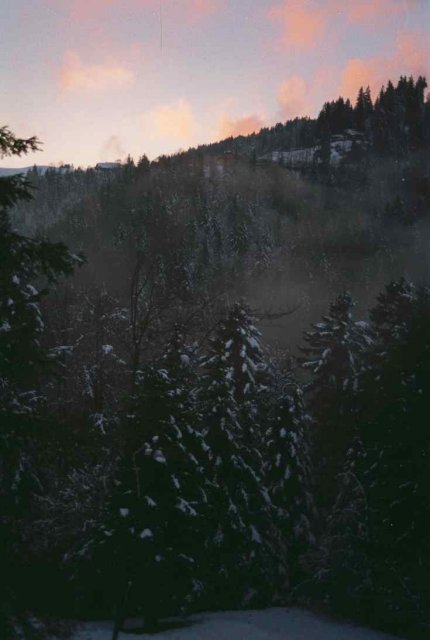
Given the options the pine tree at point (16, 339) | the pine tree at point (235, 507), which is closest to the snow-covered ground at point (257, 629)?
the pine tree at point (235, 507)

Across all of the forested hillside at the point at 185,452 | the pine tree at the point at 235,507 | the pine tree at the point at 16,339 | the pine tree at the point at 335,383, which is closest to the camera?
the pine tree at the point at 16,339

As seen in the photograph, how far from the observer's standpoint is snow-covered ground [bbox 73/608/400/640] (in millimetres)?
15234

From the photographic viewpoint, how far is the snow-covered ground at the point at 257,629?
15234mm

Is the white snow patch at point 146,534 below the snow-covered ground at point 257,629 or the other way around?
the other way around

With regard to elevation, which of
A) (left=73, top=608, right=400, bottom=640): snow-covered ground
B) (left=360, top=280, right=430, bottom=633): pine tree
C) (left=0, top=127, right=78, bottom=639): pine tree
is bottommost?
(left=73, top=608, right=400, bottom=640): snow-covered ground

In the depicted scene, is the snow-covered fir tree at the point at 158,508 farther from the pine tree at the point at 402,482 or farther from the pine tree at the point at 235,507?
the pine tree at the point at 402,482

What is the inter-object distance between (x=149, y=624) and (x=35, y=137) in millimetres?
14690

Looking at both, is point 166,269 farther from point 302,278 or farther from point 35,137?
point 302,278

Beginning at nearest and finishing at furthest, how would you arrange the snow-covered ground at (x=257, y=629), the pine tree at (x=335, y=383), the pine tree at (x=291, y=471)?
the snow-covered ground at (x=257, y=629) → the pine tree at (x=291, y=471) → the pine tree at (x=335, y=383)

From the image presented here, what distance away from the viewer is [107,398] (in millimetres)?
19984

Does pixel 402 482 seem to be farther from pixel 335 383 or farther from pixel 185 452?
pixel 335 383

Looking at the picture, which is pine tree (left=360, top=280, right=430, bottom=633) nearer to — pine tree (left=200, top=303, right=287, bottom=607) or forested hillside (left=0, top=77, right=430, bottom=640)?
forested hillside (left=0, top=77, right=430, bottom=640)

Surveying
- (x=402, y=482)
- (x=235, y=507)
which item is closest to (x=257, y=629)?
(x=235, y=507)

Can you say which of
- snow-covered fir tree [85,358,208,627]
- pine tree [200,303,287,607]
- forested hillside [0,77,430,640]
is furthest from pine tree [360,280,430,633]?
snow-covered fir tree [85,358,208,627]
